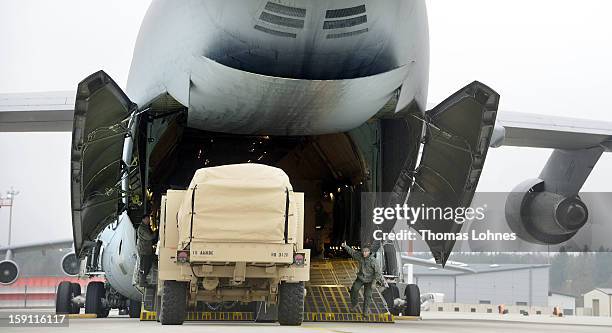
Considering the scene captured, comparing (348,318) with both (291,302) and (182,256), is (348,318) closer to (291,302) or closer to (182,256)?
(291,302)

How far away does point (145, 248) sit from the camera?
10.4 metres

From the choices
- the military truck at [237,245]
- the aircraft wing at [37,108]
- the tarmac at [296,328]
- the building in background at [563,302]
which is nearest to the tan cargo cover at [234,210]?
the military truck at [237,245]

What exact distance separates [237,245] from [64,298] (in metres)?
7.28

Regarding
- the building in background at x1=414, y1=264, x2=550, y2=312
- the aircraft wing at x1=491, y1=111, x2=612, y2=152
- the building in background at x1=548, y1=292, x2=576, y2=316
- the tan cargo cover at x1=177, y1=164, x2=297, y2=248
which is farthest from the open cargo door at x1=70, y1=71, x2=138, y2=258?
the building in background at x1=548, y1=292, x2=576, y2=316

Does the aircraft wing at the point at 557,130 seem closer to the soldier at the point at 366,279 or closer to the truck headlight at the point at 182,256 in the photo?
the soldier at the point at 366,279

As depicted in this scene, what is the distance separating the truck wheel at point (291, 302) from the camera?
8312mm

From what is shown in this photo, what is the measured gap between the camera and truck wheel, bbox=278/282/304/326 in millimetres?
8312

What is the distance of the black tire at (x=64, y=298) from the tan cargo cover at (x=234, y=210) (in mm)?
6793

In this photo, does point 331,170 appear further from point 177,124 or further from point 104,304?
point 104,304

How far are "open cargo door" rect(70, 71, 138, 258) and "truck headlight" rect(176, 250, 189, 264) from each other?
2077mm

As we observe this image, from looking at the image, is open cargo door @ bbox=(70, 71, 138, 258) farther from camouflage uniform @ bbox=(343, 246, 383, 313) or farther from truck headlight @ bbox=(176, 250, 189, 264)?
camouflage uniform @ bbox=(343, 246, 383, 313)

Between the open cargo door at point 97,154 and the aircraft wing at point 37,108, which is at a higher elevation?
the aircraft wing at point 37,108

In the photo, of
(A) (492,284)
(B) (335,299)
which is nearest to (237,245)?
(B) (335,299)

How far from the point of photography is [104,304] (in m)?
14.5
